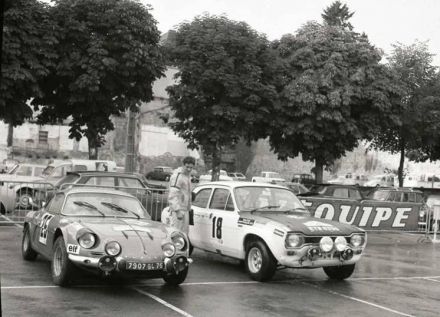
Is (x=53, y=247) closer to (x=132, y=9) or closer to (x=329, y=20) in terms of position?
(x=132, y=9)

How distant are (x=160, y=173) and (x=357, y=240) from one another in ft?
153

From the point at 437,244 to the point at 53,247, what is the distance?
12.6m

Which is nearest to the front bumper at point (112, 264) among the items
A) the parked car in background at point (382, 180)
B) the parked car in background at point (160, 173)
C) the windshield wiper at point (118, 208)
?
the windshield wiper at point (118, 208)

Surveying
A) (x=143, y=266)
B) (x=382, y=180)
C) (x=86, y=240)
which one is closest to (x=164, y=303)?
(x=143, y=266)

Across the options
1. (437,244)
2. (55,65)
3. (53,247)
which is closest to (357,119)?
(437,244)

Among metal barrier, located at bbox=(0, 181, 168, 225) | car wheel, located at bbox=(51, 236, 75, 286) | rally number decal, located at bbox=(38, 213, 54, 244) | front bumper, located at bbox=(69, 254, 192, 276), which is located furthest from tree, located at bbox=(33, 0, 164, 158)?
front bumper, located at bbox=(69, 254, 192, 276)

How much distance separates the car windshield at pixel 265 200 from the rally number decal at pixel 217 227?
0.46 metres

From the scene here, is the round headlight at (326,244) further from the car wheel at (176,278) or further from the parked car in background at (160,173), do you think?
the parked car in background at (160,173)

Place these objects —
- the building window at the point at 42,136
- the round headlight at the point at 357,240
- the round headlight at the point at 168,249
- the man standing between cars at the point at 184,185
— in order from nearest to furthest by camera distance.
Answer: the round headlight at the point at 168,249, the round headlight at the point at 357,240, the man standing between cars at the point at 184,185, the building window at the point at 42,136

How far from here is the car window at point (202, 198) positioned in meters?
11.2

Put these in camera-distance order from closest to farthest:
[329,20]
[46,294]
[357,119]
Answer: [46,294] < [357,119] < [329,20]

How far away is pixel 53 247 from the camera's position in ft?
27.4


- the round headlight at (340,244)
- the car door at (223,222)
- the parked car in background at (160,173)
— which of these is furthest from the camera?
the parked car in background at (160,173)

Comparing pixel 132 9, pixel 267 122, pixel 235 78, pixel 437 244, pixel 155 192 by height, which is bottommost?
pixel 437 244
